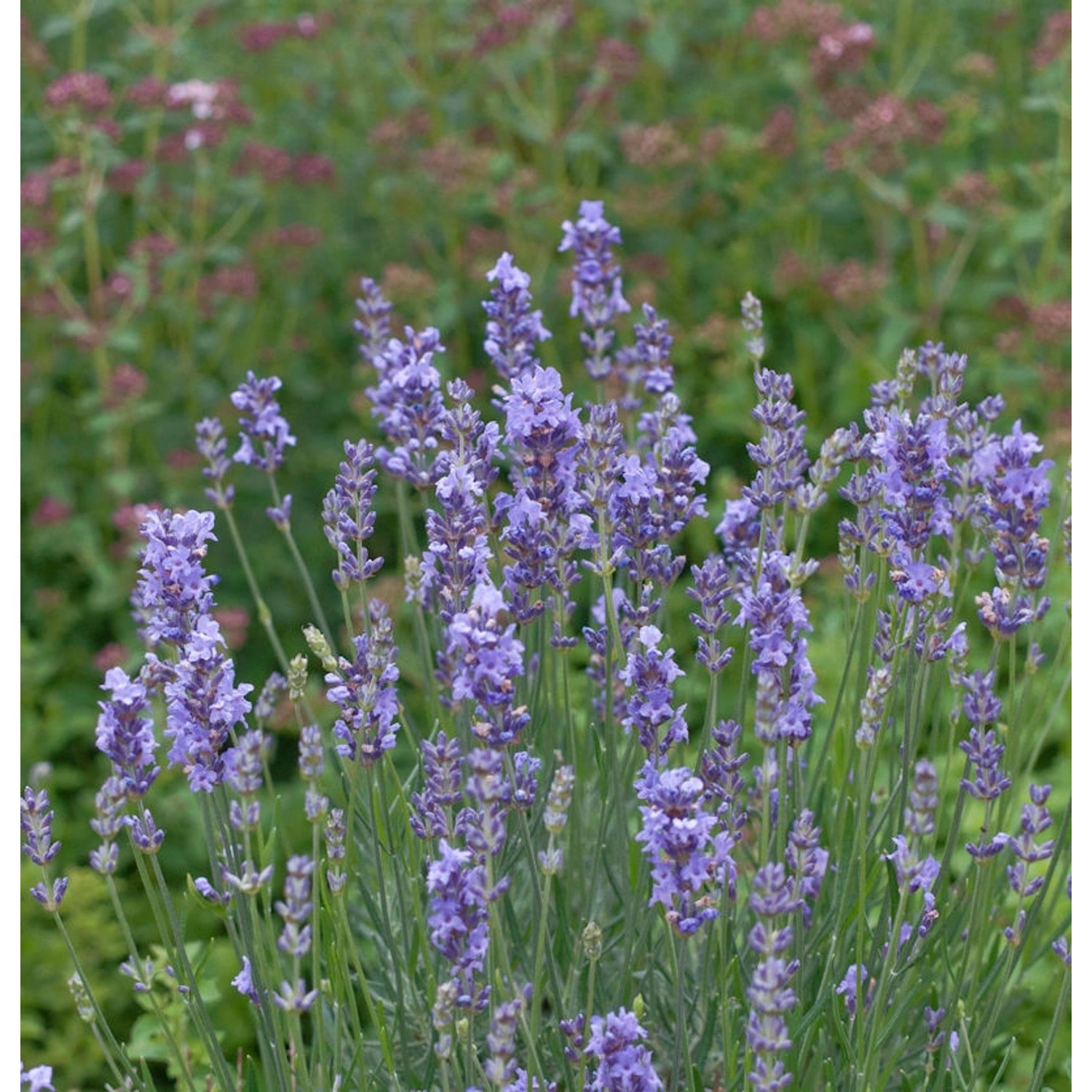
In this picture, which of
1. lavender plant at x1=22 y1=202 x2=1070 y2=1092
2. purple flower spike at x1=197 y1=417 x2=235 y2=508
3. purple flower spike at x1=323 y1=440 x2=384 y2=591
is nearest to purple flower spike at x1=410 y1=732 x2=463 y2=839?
lavender plant at x1=22 y1=202 x2=1070 y2=1092

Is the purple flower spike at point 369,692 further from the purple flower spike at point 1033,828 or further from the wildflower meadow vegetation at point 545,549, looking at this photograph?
the purple flower spike at point 1033,828

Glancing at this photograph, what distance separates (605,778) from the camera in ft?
6.38

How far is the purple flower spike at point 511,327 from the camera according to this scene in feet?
6.85

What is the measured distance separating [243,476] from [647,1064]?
2.91 meters

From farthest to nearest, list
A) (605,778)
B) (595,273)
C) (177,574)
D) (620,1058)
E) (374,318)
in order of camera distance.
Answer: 1. (374,318)
2. (595,273)
3. (605,778)
4. (177,574)
5. (620,1058)

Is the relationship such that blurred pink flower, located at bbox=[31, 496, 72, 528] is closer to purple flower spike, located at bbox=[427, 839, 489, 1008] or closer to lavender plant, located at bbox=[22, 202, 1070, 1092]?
lavender plant, located at bbox=[22, 202, 1070, 1092]

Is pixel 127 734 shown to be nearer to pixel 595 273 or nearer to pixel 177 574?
pixel 177 574

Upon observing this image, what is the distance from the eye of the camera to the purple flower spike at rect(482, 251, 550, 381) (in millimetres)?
2088

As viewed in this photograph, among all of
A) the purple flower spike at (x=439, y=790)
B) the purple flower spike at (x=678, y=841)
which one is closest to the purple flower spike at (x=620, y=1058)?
the purple flower spike at (x=678, y=841)

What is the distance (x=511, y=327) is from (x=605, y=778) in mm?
626

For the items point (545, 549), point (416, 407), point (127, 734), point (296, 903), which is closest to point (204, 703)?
point (127, 734)

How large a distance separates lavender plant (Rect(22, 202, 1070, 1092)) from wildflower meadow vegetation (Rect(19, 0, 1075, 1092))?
1 centimetres

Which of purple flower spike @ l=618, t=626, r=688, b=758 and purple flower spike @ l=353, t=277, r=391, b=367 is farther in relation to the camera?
purple flower spike @ l=353, t=277, r=391, b=367

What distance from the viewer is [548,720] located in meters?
→ 2.20
